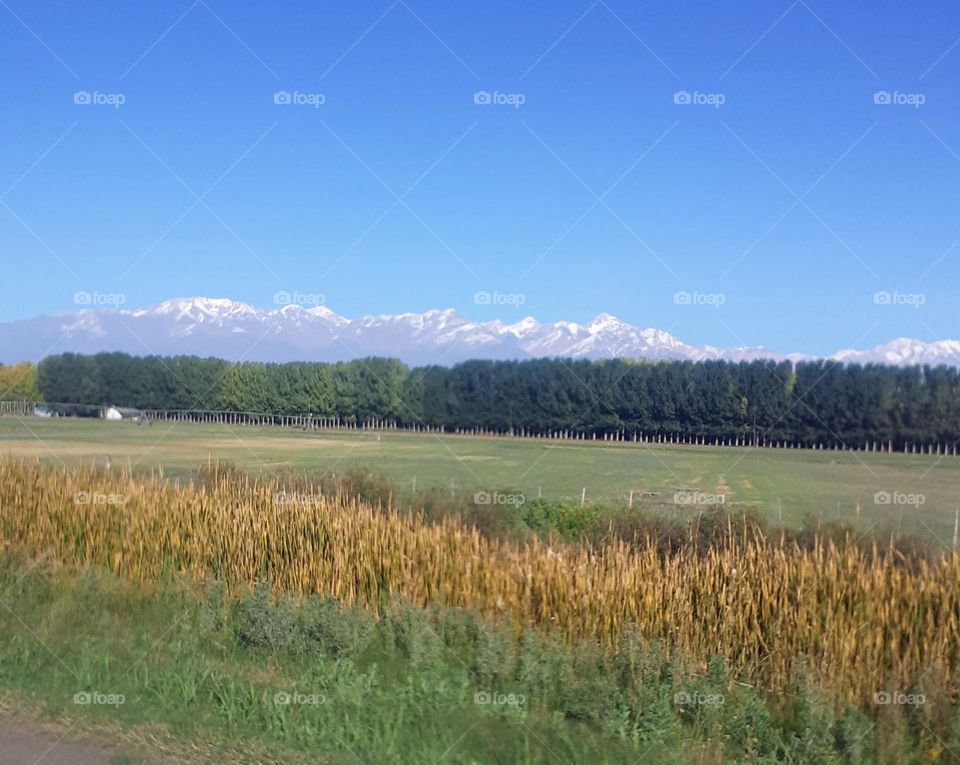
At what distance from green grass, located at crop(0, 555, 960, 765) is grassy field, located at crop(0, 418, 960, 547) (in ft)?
60.6

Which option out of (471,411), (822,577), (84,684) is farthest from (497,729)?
(471,411)

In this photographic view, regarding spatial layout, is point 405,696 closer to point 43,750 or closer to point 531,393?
point 43,750

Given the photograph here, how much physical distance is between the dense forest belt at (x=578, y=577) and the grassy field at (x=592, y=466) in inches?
532

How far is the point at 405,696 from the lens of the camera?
7227 mm

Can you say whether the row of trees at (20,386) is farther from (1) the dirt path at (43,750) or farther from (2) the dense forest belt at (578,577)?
(1) the dirt path at (43,750)

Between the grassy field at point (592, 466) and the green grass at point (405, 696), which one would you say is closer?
the green grass at point (405, 696)

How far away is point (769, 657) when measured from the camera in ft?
30.5

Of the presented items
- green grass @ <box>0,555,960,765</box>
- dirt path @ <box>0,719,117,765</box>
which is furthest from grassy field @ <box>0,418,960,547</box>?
dirt path @ <box>0,719,117,765</box>

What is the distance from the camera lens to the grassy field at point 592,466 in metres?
35.0

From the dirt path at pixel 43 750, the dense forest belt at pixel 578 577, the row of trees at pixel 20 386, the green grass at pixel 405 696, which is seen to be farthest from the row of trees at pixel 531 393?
the dirt path at pixel 43 750

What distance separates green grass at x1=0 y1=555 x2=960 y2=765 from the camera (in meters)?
6.38

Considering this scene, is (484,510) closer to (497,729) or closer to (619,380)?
(497,729)

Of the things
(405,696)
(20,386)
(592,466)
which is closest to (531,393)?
(592,466)

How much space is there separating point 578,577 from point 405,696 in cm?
356
